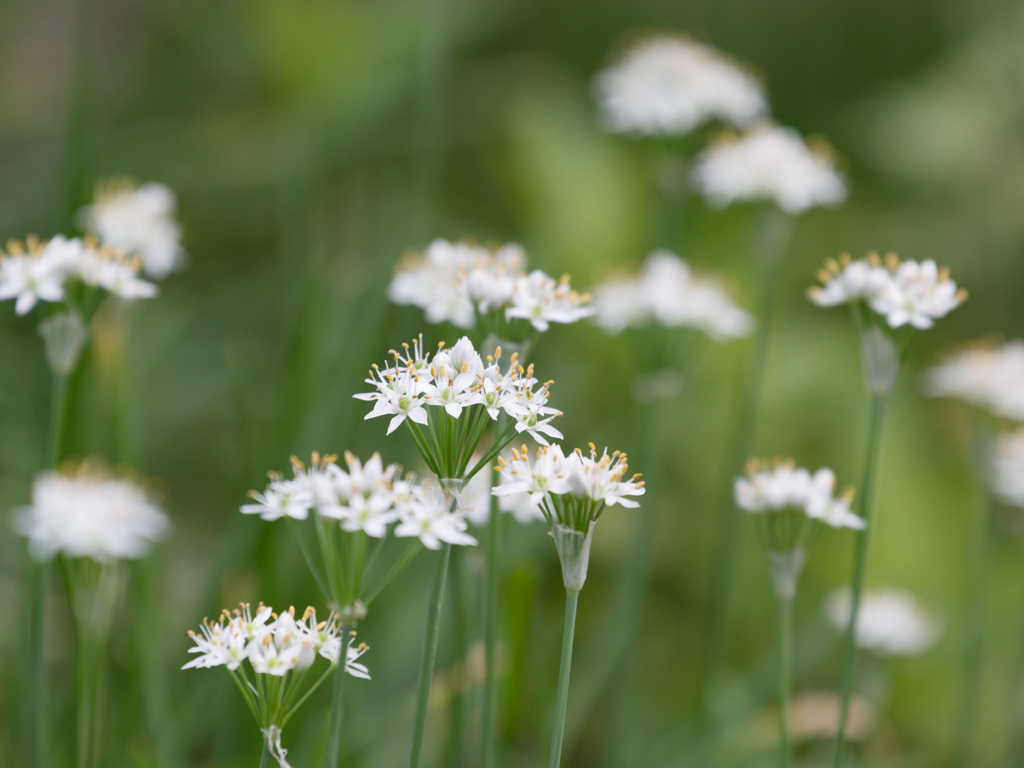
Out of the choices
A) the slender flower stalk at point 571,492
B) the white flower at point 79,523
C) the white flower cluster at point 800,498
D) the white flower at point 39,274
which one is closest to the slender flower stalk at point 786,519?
the white flower cluster at point 800,498

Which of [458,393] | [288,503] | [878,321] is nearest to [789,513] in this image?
[878,321]

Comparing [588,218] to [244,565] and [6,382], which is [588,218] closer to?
[244,565]

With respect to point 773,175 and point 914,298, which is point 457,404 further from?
point 773,175

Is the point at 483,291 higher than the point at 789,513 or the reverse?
higher

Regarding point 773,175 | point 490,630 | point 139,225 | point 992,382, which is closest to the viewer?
point 490,630

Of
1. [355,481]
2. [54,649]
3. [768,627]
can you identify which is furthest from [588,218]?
[355,481]

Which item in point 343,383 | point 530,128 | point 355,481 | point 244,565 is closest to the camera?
point 355,481
